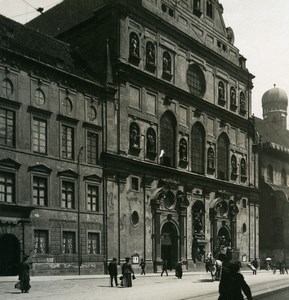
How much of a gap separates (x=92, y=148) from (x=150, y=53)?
9119mm

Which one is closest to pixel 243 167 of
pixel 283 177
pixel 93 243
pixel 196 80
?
pixel 196 80

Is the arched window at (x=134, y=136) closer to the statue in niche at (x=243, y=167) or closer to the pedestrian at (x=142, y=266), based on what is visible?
the pedestrian at (x=142, y=266)

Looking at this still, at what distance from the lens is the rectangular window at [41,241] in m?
27.6

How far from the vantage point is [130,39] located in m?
35.6

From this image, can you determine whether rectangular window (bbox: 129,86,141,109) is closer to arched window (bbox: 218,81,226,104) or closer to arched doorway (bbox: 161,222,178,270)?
arched doorway (bbox: 161,222,178,270)

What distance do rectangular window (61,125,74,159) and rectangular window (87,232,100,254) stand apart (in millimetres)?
4871

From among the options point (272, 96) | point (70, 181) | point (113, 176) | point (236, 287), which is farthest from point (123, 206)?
point (272, 96)

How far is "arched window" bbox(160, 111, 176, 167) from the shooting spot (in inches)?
1500

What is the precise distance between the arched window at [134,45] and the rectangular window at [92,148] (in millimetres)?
6760

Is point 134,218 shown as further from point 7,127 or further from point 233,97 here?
point 233,97

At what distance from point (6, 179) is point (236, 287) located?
60.7ft

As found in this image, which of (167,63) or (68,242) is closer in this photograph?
(68,242)

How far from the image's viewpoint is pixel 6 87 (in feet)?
88.5

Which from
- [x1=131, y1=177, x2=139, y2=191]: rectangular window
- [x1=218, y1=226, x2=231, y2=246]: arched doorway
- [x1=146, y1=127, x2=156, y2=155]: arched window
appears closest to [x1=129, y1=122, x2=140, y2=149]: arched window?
[x1=146, y1=127, x2=156, y2=155]: arched window
